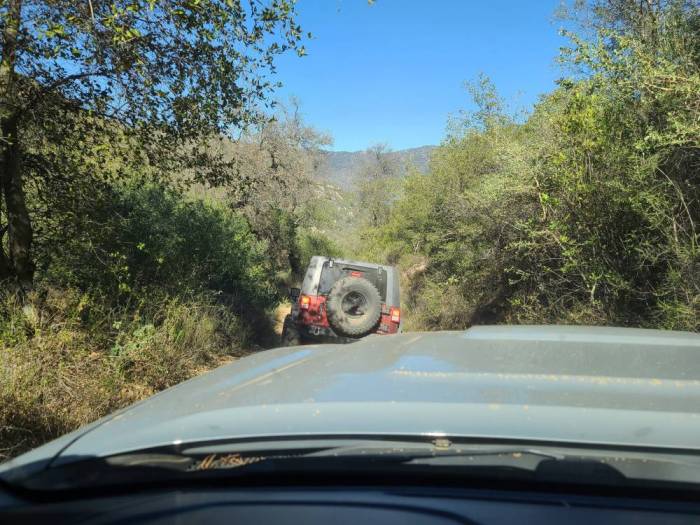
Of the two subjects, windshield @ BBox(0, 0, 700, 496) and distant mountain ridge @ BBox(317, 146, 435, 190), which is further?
distant mountain ridge @ BBox(317, 146, 435, 190)

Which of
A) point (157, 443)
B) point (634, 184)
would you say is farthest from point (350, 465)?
point (634, 184)

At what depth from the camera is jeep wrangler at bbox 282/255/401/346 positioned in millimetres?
9375

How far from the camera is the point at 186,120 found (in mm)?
7410

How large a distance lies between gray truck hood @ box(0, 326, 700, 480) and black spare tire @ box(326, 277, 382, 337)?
6.60 metres

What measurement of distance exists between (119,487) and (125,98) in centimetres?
623

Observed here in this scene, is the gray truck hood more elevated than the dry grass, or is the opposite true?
the gray truck hood

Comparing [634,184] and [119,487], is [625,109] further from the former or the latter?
[119,487]

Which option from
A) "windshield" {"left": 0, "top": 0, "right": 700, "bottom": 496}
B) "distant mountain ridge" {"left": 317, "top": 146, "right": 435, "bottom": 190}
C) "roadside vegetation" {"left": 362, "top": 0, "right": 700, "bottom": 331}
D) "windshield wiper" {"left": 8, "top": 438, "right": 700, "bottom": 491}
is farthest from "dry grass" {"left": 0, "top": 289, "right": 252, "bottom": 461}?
"distant mountain ridge" {"left": 317, "top": 146, "right": 435, "bottom": 190}

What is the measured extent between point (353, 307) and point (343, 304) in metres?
0.18

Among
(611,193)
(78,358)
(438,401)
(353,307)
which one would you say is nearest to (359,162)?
(353,307)

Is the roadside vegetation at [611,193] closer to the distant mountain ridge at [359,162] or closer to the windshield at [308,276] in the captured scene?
the windshield at [308,276]

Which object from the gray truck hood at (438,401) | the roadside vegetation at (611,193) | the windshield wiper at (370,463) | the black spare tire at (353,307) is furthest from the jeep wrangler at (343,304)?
the windshield wiper at (370,463)

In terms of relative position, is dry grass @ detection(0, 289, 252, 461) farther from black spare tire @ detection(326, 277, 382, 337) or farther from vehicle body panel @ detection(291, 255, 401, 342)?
black spare tire @ detection(326, 277, 382, 337)

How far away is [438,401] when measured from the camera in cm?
174
